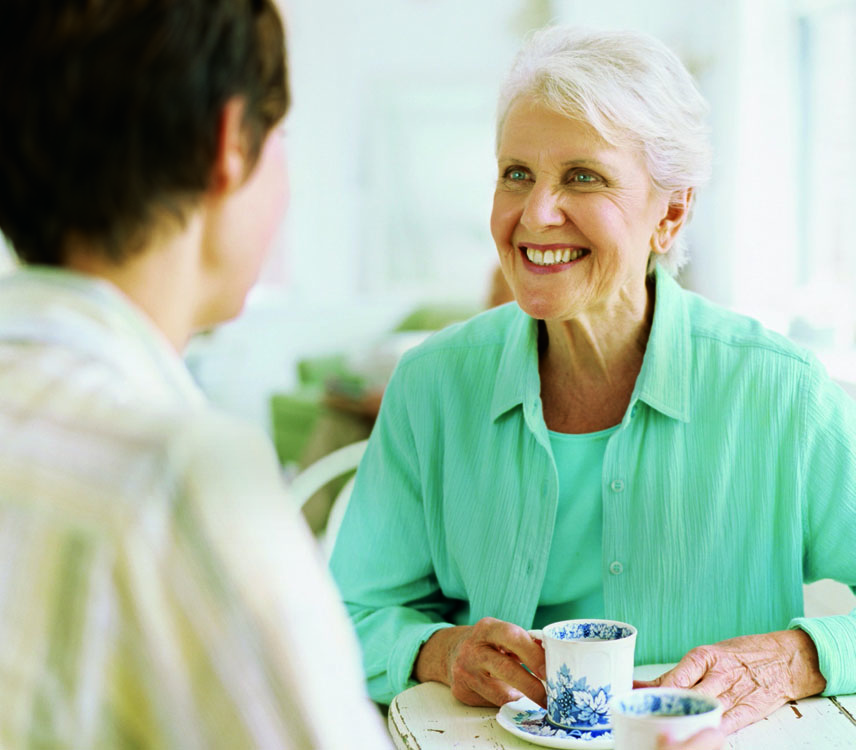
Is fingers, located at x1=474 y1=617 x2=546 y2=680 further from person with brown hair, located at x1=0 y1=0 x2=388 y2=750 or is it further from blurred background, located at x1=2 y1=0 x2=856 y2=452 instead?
blurred background, located at x1=2 y1=0 x2=856 y2=452

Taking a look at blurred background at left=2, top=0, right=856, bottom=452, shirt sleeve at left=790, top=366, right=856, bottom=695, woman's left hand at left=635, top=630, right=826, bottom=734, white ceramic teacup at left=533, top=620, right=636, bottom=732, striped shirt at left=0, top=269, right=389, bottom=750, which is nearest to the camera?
striped shirt at left=0, top=269, right=389, bottom=750

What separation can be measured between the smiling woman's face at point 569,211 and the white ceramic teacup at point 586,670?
1.66ft

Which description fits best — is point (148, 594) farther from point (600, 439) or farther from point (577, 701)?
point (600, 439)

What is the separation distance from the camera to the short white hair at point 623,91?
1.38 m

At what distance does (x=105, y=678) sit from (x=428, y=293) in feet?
19.1

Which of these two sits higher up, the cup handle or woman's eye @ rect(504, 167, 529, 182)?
woman's eye @ rect(504, 167, 529, 182)

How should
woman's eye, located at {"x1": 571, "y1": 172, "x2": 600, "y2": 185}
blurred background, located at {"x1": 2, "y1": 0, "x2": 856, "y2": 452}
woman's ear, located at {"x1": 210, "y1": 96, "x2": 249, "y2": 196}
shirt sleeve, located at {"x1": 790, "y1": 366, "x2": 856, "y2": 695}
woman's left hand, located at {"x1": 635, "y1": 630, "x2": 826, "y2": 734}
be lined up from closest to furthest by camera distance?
woman's ear, located at {"x1": 210, "y1": 96, "x2": 249, "y2": 196}, woman's left hand, located at {"x1": 635, "y1": 630, "x2": 826, "y2": 734}, shirt sleeve, located at {"x1": 790, "y1": 366, "x2": 856, "y2": 695}, woman's eye, located at {"x1": 571, "y1": 172, "x2": 600, "y2": 185}, blurred background, located at {"x1": 2, "y1": 0, "x2": 856, "y2": 452}

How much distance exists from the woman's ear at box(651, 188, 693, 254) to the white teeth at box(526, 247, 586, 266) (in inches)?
5.3

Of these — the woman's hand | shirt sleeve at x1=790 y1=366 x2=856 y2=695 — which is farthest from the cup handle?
shirt sleeve at x1=790 y1=366 x2=856 y2=695

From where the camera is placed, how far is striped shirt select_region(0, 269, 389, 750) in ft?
1.89

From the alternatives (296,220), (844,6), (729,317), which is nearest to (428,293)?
(296,220)

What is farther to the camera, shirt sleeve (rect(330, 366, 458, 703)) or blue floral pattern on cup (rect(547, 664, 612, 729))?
shirt sleeve (rect(330, 366, 458, 703))

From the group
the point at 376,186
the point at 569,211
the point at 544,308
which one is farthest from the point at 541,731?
the point at 376,186

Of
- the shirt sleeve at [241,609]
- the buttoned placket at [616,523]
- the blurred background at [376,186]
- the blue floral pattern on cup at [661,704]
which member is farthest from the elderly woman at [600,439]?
the blurred background at [376,186]
